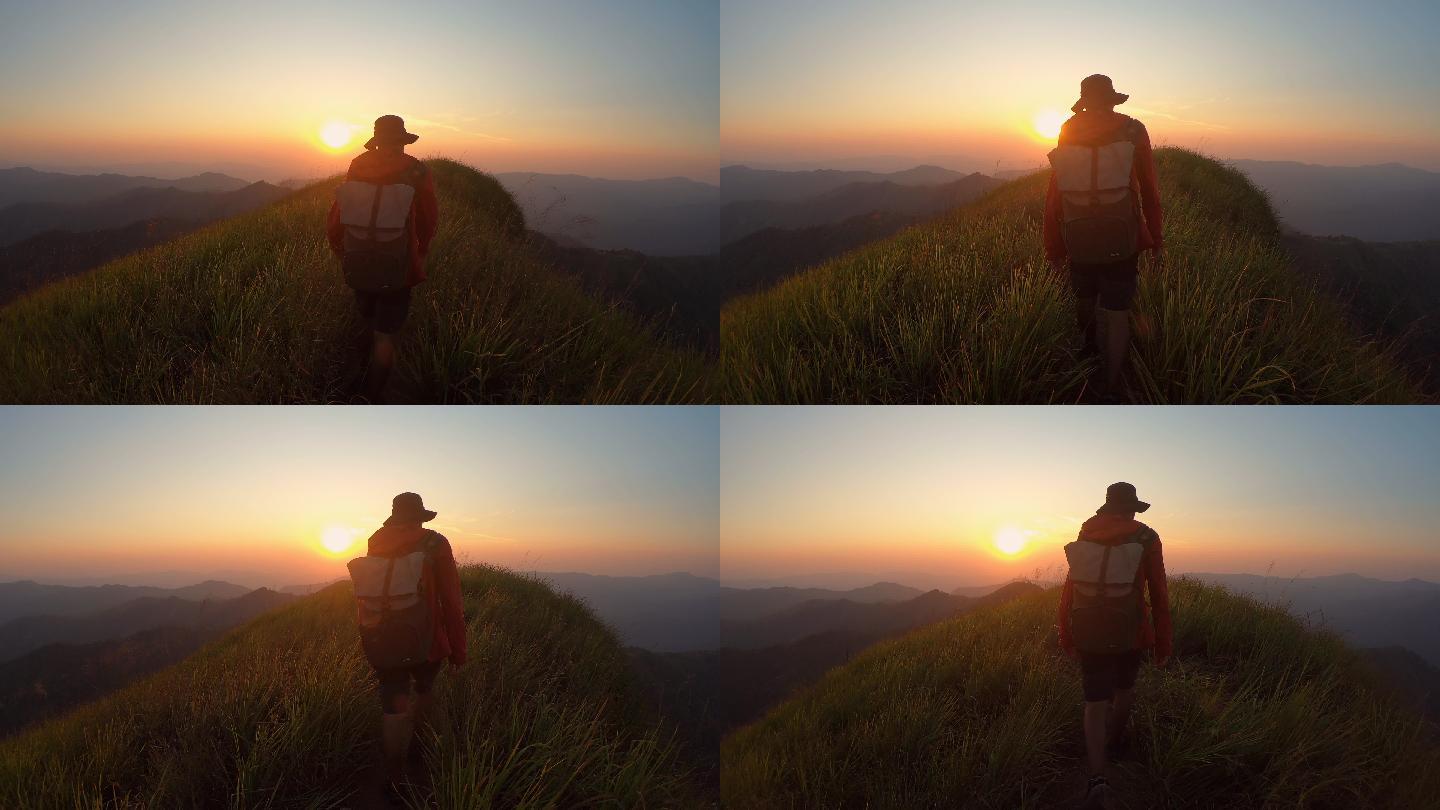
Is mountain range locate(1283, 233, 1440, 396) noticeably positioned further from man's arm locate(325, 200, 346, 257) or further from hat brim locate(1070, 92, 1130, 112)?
man's arm locate(325, 200, 346, 257)

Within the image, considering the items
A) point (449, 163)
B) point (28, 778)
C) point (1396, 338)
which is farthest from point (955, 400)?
point (449, 163)

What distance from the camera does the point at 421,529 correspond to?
3939 mm

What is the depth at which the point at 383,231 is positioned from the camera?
3.97m

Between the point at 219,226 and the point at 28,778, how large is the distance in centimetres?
553

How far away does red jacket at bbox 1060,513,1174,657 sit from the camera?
380 cm

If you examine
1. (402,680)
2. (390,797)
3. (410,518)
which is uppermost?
(410,518)

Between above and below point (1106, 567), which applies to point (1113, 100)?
above

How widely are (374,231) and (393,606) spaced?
2.22 meters

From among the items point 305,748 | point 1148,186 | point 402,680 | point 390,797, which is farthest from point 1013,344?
point 305,748

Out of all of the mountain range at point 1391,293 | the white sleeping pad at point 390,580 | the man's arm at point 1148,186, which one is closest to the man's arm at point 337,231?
the white sleeping pad at point 390,580

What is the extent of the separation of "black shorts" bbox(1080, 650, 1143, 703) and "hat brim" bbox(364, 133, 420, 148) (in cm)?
524

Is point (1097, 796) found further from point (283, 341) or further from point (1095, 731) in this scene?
point (283, 341)

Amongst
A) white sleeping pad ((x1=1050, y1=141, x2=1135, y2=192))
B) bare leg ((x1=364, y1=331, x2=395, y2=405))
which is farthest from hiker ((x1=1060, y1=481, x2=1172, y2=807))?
bare leg ((x1=364, y1=331, x2=395, y2=405))

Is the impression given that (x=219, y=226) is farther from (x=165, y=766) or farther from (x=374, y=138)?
(x=165, y=766)
